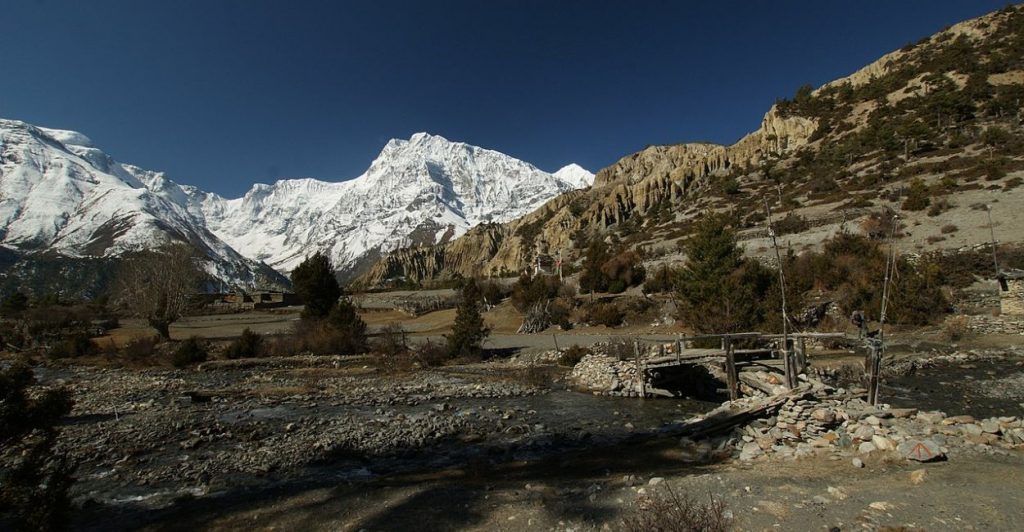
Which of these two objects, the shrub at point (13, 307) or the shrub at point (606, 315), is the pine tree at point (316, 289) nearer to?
the shrub at point (606, 315)

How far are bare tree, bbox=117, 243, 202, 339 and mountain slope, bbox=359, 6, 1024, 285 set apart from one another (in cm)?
4174

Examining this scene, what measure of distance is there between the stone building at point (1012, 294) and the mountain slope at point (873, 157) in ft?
30.3

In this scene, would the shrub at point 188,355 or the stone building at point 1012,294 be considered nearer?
the stone building at point 1012,294

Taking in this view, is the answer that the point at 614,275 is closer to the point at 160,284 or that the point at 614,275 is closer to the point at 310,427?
the point at 310,427

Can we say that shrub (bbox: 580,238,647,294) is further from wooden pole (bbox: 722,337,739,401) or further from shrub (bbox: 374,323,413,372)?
wooden pole (bbox: 722,337,739,401)

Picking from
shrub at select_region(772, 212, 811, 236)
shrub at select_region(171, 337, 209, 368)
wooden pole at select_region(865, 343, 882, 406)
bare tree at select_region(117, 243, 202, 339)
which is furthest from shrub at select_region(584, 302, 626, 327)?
bare tree at select_region(117, 243, 202, 339)

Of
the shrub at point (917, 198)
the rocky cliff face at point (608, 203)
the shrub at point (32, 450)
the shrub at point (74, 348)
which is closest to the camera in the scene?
the shrub at point (32, 450)

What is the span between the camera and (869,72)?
91812 mm

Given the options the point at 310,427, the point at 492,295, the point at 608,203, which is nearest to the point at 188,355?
the point at 310,427

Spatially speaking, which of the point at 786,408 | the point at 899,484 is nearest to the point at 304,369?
the point at 786,408

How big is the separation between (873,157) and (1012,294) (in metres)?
46.7

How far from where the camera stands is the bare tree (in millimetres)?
35625

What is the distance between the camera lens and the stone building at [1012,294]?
21422mm

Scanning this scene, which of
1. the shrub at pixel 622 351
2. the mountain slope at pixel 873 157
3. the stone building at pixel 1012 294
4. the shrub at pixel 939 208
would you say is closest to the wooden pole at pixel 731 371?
the shrub at pixel 622 351
